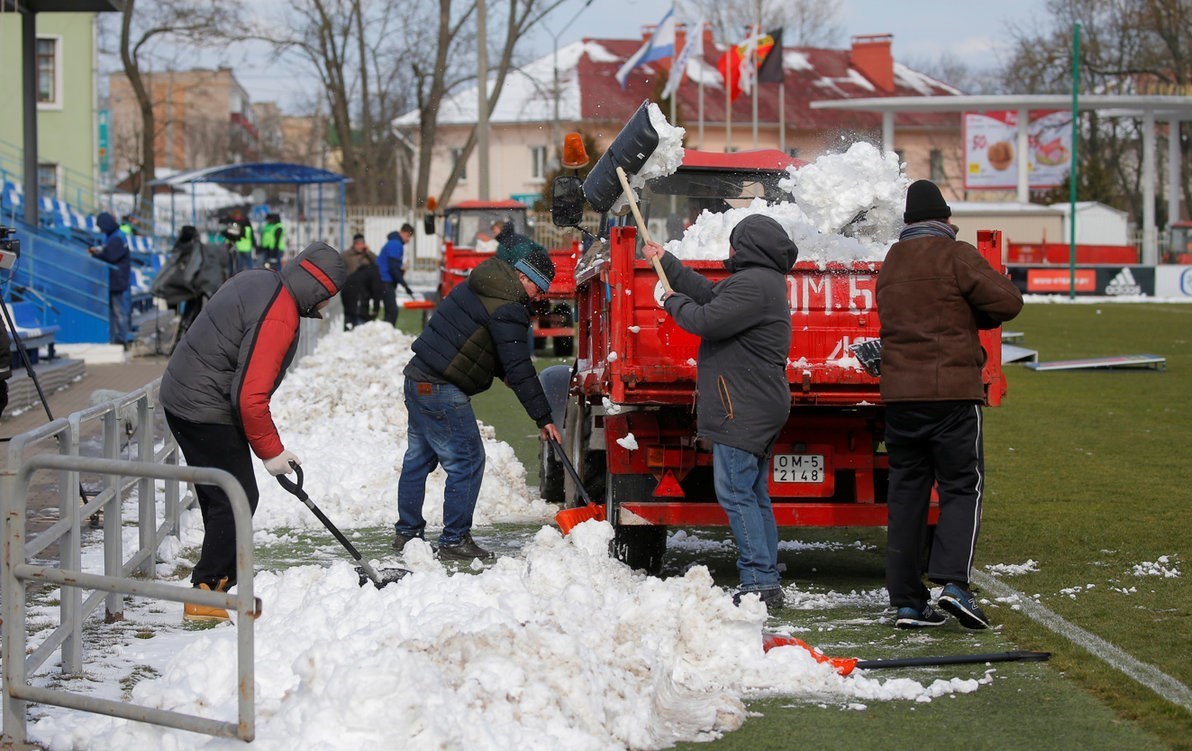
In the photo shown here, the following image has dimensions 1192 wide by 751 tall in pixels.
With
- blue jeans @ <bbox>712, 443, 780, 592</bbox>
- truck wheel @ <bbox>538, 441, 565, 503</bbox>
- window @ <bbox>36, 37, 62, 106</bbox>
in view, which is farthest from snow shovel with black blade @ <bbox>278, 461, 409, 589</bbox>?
window @ <bbox>36, 37, 62, 106</bbox>

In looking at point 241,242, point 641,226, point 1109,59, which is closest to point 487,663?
point 641,226

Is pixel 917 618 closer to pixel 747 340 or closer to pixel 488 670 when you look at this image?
pixel 747 340

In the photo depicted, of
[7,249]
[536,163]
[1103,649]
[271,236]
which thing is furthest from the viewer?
[536,163]

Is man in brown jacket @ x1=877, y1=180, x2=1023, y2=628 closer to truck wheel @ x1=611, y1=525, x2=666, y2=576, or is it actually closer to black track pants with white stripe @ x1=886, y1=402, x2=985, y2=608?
Answer: black track pants with white stripe @ x1=886, y1=402, x2=985, y2=608

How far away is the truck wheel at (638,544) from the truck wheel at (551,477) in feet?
8.33

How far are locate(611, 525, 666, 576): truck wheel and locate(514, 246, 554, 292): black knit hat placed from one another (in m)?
1.47

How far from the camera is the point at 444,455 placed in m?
8.54

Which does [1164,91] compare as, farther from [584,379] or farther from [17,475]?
[17,475]

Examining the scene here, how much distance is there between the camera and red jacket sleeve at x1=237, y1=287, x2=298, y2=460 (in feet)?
21.7

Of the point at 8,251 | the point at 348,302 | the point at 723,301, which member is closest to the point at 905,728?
the point at 723,301

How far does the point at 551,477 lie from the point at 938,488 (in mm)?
4160

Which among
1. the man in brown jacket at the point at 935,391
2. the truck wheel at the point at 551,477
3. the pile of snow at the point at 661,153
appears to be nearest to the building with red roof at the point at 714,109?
the truck wheel at the point at 551,477

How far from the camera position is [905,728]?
202 inches

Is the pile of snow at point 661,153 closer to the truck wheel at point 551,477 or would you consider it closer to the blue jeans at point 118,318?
the truck wheel at point 551,477
